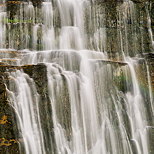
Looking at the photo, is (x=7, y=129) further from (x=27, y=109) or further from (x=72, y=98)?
(x=72, y=98)

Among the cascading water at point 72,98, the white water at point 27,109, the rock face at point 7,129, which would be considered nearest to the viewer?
the rock face at point 7,129

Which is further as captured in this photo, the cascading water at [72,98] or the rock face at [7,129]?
the cascading water at [72,98]

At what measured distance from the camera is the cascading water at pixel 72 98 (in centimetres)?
964

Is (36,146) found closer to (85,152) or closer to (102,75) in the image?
(85,152)

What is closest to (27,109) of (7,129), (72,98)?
(7,129)

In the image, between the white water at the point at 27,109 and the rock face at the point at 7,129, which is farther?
the white water at the point at 27,109

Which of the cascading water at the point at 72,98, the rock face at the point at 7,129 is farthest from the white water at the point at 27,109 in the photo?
the rock face at the point at 7,129

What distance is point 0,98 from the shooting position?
9352 mm

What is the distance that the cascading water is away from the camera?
9.64 m

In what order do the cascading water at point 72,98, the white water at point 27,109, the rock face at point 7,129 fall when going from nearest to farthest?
the rock face at point 7,129 → the white water at point 27,109 → the cascading water at point 72,98

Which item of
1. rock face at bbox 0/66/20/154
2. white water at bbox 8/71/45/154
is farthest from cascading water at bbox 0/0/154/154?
rock face at bbox 0/66/20/154

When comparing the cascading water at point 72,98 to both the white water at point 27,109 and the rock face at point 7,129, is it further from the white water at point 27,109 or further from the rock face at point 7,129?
the rock face at point 7,129

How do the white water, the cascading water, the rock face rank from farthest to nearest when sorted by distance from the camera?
1. the cascading water
2. the white water
3. the rock face

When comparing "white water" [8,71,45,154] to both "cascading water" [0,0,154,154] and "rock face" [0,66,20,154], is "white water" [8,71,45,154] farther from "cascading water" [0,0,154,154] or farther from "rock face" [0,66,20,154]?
"rock face" [0,66,20,154]
